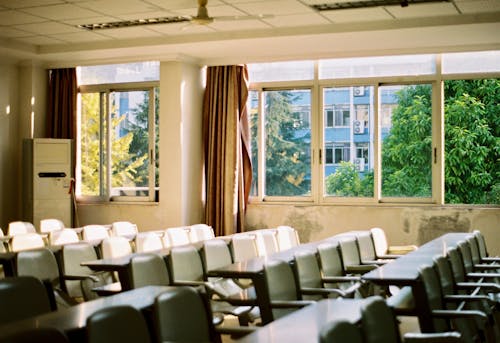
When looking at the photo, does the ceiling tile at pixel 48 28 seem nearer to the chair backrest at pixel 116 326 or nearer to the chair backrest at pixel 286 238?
the chair backrest at pixel 286 238

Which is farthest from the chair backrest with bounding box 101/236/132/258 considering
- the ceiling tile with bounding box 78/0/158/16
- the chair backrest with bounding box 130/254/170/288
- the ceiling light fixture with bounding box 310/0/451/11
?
the ceiling light fixture with bounding box 310/0/451/11

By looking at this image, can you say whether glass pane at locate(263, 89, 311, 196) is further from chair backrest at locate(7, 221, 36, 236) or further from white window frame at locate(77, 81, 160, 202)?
chair backrest at locate(7, 221, 36, 236)

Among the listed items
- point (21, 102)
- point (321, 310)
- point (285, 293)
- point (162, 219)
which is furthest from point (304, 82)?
point (321, 310)

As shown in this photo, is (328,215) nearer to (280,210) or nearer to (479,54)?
(280,210)

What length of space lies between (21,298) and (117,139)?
28.7 ft

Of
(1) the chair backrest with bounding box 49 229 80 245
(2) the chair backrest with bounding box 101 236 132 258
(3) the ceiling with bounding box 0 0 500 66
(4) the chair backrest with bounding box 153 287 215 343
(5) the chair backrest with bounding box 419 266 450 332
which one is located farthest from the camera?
(3) the ceiling with bounding box 0 0 500 66

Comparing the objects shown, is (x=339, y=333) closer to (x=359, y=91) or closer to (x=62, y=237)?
(x=62, y=237)

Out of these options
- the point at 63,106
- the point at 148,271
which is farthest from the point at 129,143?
the point at 148,271

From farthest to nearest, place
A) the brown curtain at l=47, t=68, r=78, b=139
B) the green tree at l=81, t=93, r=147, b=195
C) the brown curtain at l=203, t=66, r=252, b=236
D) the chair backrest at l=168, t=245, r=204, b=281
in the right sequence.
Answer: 1. the brown curtain at l=47, t=68, r=78, b=139
2. the green tree at l=81, t=93, r=147, b=195
3. the brown curtain at l=203, t=66, r=252, b=236
4. the chair backrest at l=168, t=245, r=204, b=281

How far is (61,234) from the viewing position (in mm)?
8344

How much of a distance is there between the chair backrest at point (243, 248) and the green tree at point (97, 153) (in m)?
5.46

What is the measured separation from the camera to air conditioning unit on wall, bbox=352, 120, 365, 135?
37.8 ft

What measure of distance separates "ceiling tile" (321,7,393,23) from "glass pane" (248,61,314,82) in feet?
7.49

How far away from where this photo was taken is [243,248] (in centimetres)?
731
